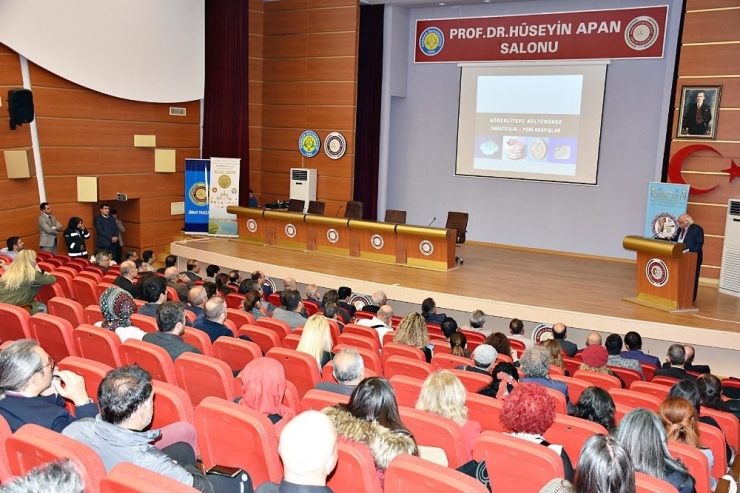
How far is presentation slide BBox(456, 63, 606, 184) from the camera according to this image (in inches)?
455

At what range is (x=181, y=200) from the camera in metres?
12.8

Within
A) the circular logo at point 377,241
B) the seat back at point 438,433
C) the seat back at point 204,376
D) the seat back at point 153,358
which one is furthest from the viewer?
the circular logo at point 377,241

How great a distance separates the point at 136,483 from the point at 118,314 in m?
2.73

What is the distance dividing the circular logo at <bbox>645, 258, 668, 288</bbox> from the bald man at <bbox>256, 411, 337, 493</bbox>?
685 centimetres

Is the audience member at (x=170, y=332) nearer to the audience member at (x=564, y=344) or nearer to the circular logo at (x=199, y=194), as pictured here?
the audience member at (x=564, y=344)

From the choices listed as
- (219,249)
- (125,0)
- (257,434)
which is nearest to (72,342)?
(257,434)

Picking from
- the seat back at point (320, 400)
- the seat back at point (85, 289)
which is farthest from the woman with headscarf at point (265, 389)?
the seat back at point (85, 289)

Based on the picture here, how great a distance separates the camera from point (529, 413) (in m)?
2.80

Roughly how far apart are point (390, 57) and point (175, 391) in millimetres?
11077

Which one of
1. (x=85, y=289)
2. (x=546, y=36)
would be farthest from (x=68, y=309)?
(x=546, y=36)

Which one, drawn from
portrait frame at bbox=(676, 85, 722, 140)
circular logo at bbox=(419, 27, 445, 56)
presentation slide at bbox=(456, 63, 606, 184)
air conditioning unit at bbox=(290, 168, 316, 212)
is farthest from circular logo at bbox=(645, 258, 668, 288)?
air conditioning unit at bbox=(290, 168, 316, 212)

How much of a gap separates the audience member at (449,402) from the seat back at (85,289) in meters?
4.15

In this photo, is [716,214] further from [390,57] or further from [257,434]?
→ [257,434]

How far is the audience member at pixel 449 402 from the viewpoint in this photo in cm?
308
